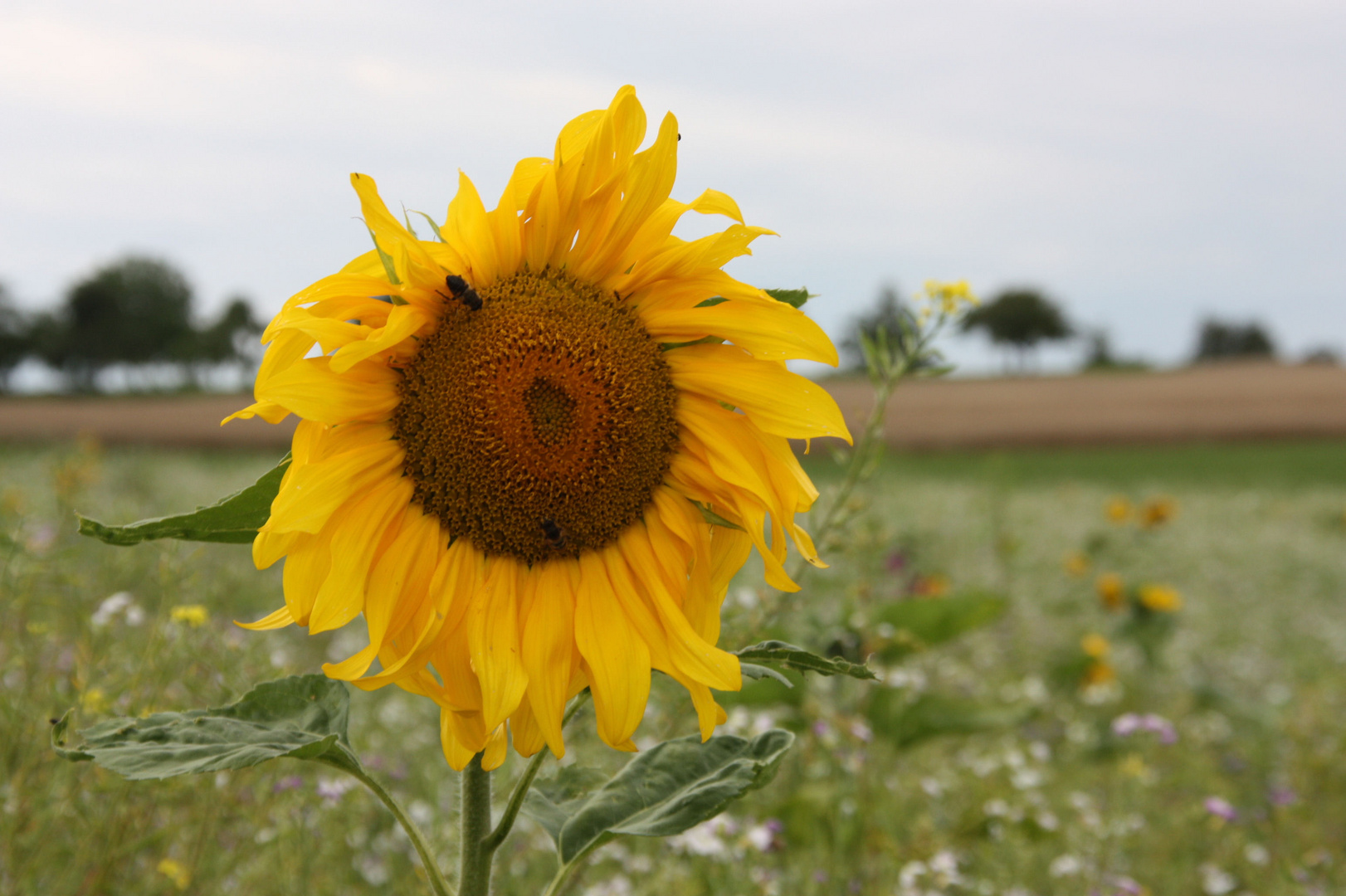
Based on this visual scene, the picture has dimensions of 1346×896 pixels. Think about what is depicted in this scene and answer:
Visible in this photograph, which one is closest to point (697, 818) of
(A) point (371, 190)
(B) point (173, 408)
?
(A) point (371, 190)

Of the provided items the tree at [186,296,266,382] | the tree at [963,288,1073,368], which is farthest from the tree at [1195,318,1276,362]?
the tree at [186,296,266,382]

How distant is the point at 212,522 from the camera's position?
1158mm

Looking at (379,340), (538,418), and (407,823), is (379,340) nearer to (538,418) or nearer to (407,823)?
(538,418)

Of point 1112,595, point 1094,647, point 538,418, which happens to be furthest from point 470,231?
point 1112,595

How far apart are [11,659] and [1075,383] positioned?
76.7 ft

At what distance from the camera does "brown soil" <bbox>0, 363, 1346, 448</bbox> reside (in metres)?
18.8

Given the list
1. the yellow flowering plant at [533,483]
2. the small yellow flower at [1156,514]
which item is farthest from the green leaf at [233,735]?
the small yellow flower at [1156,514]

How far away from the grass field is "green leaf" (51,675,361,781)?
743mm

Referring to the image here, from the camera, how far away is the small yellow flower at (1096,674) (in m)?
4.81

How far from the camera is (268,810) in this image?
233 centimetres

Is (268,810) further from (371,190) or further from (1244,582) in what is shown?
(1244,582)

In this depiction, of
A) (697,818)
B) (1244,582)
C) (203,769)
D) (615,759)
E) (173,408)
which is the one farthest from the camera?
(173,408)

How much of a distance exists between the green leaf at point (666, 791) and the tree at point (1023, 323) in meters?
47.4

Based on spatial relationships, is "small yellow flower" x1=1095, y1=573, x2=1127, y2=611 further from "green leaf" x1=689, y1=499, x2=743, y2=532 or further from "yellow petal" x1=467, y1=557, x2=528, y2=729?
"yellow petal" x1=467, y1=557, x2=528, y2=729
